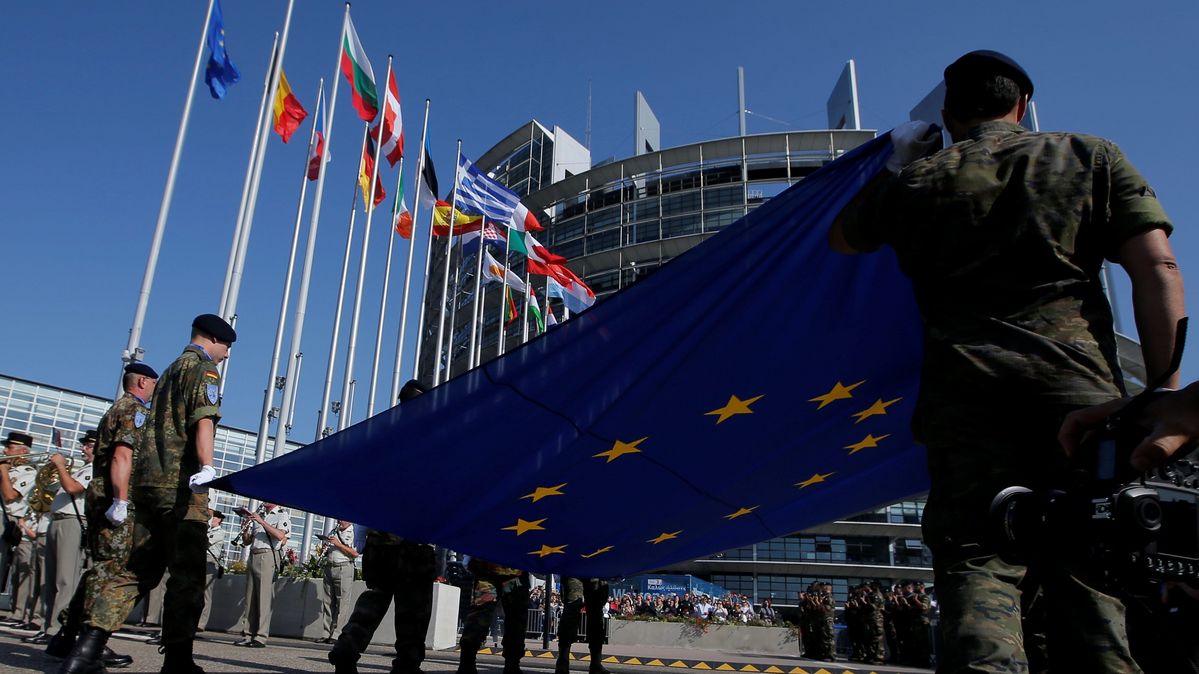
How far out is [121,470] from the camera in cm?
519

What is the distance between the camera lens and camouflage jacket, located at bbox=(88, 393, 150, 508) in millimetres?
5457

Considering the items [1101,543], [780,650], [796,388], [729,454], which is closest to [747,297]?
[796,388]

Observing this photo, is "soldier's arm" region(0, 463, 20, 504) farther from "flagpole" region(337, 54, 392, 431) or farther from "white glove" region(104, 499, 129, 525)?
"flagpole" region(337, 54, 392, 431)

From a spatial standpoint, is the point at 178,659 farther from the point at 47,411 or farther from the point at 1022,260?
the point at 47,411

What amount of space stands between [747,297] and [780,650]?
19.7m

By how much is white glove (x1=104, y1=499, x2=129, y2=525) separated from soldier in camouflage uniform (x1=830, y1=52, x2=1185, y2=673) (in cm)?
459

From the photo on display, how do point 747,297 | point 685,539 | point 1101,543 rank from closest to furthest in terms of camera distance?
1. point 1101,543
2. point 747,297
3. point 685,539

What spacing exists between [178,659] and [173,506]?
84 cm

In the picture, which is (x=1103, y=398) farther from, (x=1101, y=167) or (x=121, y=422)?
(x=121, y=422)

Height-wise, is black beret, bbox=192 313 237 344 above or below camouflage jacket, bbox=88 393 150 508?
above

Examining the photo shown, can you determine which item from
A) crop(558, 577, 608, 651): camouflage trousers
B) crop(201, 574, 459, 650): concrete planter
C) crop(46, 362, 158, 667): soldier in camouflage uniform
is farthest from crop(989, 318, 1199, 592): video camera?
crop(201, 574, 459, 650): concrete planter

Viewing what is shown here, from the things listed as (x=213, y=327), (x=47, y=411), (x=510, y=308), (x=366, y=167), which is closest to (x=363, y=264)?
(x=366, y=167)

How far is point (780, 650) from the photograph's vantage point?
2125cm

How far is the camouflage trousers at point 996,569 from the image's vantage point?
1.71 meters
